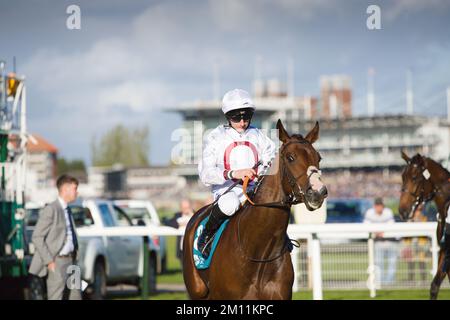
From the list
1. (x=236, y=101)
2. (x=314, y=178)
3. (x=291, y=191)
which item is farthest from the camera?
(x=236, y=101)

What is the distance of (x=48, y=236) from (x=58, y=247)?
8.4 inches

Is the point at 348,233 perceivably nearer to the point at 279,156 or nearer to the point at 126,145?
the point at 279,156

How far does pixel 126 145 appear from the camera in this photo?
4924 inches

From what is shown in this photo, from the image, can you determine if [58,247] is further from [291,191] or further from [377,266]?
[377,266]

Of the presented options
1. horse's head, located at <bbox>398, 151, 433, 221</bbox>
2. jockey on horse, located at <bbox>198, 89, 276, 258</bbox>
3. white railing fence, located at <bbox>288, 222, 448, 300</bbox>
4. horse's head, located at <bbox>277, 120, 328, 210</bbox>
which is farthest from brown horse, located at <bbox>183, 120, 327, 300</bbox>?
white railing fence, located at <bbox>288, 222, 448, 300</bbox>

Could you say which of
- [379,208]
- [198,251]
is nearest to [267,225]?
[198,251]

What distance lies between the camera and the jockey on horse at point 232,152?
7457mm

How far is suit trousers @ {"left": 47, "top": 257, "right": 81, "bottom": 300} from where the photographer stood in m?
11.3

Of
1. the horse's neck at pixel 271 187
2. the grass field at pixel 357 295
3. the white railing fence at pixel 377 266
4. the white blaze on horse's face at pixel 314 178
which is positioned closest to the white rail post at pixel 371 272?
the grass field at pixel 357 295

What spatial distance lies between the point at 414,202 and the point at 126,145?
4470 inches

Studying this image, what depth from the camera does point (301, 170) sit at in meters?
6.55

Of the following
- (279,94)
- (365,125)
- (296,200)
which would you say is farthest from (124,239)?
(279,94)

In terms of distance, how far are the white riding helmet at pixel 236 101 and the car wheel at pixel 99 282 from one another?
865cm

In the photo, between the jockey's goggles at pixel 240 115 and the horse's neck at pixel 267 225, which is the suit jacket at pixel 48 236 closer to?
the jockey's goggles at pixel 240 115
